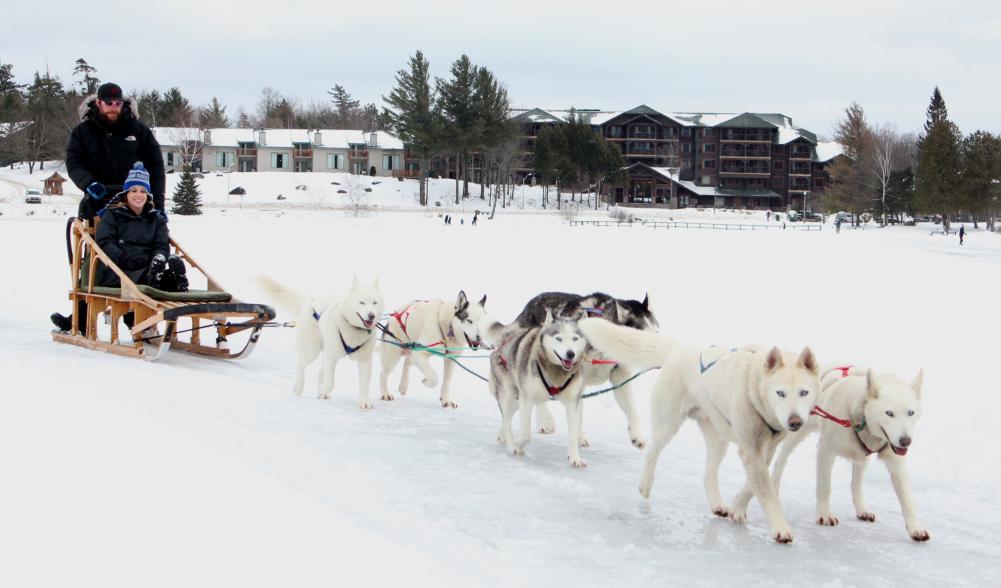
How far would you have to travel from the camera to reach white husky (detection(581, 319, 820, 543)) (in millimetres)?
4504

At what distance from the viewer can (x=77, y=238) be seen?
394 inches

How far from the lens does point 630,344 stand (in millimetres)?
5617

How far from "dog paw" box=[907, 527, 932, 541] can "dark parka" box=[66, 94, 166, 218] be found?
821cm

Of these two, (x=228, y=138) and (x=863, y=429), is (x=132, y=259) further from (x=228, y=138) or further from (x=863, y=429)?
(x=228, y=138)

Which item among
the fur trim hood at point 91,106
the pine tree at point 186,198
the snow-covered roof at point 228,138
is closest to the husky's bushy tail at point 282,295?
the fur trim hood at point 91,106

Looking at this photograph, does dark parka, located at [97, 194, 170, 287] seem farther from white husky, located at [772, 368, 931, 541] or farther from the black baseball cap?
white husky, located at [772, 368, 931, 541]

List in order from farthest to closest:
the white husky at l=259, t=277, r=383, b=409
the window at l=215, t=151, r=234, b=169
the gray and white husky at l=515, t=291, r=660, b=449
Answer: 1. the window at l=215, t=151, r=234, b=169
2. the white husky at l=259, t=277, r=383, b=409
3. the gray and white husky at l=515, t=291, r=660, b=449

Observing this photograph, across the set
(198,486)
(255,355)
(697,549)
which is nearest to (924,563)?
(697,549)

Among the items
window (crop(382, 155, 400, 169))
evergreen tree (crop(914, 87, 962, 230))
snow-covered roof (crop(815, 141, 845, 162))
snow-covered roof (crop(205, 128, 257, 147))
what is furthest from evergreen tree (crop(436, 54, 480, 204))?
snow-covered roof (crop(815, 141, 845, 162))

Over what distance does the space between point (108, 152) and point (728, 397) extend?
7.86 metres

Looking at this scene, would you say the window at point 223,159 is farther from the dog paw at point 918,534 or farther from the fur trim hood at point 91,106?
the dog paw at point 918,534

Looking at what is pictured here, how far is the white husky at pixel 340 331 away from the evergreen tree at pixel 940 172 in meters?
61.0

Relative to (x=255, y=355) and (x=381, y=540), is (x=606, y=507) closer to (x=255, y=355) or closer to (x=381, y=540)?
(x=381, y=540)

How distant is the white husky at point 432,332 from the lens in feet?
26.6
